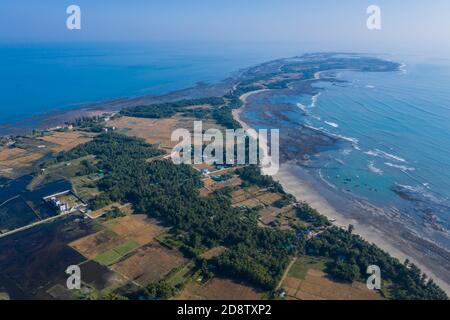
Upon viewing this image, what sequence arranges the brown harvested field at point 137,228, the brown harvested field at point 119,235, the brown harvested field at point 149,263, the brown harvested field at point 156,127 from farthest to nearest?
the brown harvested field at point 156,127, the brown harvested field at point 137,228, the brown harvested field at point 119,235, the brown harvested field at point 149,263

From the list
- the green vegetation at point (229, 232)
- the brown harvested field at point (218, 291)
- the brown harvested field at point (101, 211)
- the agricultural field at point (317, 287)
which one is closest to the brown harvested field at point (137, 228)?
the green vegetation at point (229, 232)

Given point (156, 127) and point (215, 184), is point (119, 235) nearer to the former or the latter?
point (215, 184)

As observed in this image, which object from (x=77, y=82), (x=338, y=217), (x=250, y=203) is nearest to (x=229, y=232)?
(x=250, y=203)

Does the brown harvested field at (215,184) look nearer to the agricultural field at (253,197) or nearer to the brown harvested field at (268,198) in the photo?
the agricultural field at (253,197)

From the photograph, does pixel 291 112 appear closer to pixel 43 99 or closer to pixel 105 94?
pixel 105 94

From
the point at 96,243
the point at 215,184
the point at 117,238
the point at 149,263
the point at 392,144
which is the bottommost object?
the point at 149,263

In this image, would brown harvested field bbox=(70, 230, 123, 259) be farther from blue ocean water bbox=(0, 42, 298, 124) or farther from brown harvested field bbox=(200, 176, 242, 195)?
blue ocean water bbox=(0, 42, 298, 124)
